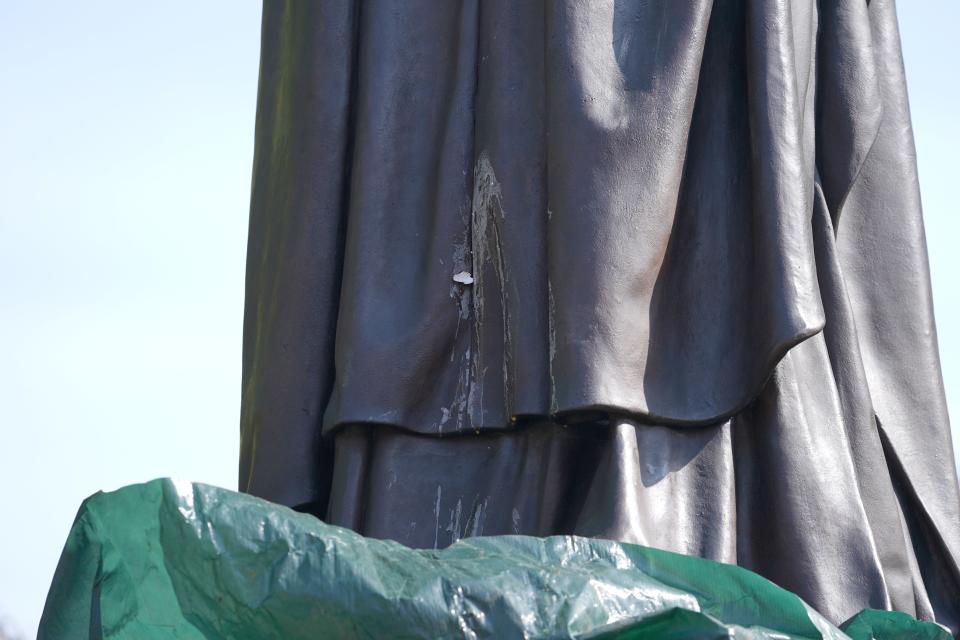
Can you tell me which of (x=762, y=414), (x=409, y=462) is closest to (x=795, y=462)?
(x=762, y=414)

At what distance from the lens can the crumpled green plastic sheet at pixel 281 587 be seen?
99.3 inches

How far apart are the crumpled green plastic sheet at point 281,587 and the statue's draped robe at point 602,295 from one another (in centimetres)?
87

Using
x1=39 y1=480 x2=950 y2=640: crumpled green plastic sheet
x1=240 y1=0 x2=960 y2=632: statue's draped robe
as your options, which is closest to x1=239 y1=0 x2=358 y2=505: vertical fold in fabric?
x1=240 y1=0 x2=960 y2=632: statue's draped robe

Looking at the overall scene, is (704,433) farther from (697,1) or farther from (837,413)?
(697,1)

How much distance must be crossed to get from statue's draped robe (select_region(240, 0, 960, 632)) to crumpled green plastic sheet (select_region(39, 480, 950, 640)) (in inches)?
34.3

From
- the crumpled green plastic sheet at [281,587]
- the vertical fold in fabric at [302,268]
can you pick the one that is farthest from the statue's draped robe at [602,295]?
the crumpled green plastic sheet at [281,587]

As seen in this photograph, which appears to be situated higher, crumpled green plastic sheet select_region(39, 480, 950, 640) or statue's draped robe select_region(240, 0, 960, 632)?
statue's draped robe select_region(240, 0, 960, 632)

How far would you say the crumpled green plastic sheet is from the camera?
2.52 m

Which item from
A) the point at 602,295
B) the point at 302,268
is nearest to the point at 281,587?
the point at 602,295

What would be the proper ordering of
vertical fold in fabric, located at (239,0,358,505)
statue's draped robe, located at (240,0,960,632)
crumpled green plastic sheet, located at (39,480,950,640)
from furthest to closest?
1. vertical fold in fabric, located at (239,0,358,505)
2. statue's draped robe, located at (240,0,960,632)
3. crumpled green plastic sheet, located at (39,480,950,640)

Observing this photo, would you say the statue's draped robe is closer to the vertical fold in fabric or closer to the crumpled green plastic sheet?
the vertical fold in fabric

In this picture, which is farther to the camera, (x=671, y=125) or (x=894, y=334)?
(x=894, y=334)

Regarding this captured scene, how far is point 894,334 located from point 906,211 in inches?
10.8

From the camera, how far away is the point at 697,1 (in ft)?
12.3
